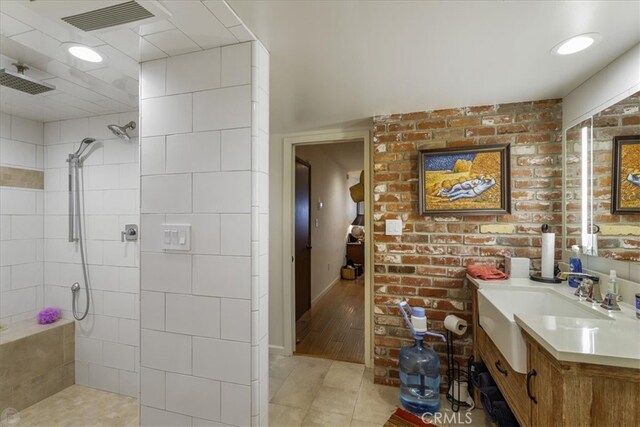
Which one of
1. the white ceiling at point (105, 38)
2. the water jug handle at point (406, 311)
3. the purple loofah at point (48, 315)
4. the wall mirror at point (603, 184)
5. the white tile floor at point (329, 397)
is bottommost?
the white tile floor at point (329, 397)

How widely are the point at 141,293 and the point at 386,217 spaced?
163 cm

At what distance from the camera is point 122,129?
1.86 m

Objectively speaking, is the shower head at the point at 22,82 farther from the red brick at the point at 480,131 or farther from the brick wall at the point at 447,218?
the red brick at the point at 480,131

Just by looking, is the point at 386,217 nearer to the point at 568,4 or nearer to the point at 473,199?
the point at 473,199

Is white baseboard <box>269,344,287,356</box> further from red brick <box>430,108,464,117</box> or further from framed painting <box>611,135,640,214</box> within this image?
framed painting <box>611,135,640,214</box>

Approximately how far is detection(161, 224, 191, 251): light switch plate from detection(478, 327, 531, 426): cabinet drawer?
1.50 m

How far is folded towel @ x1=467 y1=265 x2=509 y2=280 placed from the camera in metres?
1.70

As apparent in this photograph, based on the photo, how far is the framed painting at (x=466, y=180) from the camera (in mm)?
1887

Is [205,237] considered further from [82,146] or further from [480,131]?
[480,131]

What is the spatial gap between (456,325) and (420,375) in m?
0.42

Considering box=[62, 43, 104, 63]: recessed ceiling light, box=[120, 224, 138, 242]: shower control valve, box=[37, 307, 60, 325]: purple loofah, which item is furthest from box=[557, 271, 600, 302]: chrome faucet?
box=[37, 307, 60, 325]: purple loofah

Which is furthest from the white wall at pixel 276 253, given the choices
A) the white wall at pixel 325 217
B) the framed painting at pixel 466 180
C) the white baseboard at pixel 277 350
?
the framed painting at pixel 466 180

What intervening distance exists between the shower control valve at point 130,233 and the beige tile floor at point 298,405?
1.15m

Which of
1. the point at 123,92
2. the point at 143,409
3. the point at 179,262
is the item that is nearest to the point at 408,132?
the point at 179,262
